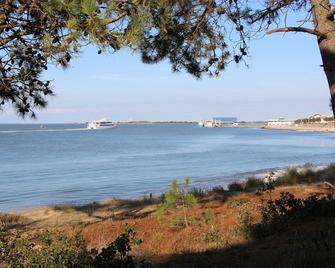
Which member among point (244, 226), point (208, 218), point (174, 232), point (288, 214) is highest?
point (288, 214)

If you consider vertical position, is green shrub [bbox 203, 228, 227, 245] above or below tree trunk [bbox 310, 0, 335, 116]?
below

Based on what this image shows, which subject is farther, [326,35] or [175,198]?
[175,198]

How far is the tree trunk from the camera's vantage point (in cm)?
644

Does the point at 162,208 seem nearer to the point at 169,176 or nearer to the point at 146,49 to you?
the point at 146,49

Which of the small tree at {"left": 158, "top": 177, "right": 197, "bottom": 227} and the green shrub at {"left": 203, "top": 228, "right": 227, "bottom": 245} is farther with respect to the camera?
the small tree at {"left": 158, "top": 177, "right": 197, "bottom": 227}

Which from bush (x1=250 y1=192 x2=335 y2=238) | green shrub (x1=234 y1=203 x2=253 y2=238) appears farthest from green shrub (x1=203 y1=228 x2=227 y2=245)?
bush (x1=250 y1=192 x2=335 y2=238)

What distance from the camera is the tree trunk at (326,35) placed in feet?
21.1

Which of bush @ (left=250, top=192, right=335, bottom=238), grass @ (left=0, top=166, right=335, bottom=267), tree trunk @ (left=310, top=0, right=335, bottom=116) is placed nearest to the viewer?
grass @ (left=0, top=166, right=335, bottom=267)

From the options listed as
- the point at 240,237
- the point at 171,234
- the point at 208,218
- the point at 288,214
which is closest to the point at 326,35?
the point at 288,214

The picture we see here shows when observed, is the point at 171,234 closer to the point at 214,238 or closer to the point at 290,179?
the point at 214,238

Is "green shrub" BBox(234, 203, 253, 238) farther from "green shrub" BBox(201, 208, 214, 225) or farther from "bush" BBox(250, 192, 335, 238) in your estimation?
"green shrub" BBox(201, 208, 214, 225)

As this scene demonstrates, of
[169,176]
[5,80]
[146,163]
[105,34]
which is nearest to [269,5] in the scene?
[105,34]

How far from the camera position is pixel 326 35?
6543 mm

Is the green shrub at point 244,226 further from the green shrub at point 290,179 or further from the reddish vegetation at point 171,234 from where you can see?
the green shrub at point 290,179
